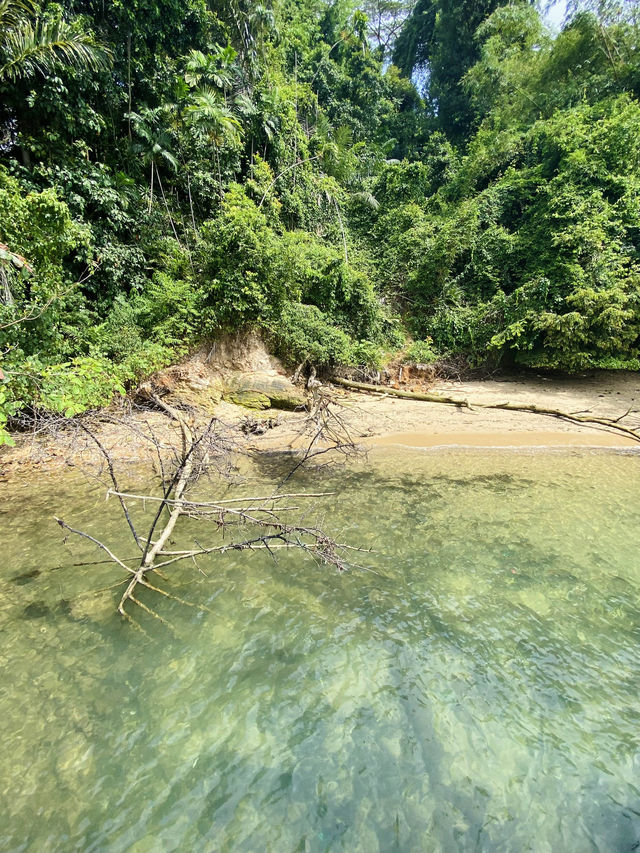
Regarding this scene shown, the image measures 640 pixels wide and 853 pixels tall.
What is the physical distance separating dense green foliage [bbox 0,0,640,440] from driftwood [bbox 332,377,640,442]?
1629 mm

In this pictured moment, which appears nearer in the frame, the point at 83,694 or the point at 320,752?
the point at 320,752

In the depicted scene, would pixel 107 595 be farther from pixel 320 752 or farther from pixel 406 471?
pixel 406 471

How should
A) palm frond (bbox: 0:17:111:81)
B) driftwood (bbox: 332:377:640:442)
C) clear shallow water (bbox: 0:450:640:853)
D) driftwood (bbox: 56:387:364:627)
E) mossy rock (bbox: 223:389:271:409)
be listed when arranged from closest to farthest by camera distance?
1. clear shallow water (bbox: 0:450:640:853)
2. driftwood (bbox: 56:387:364:627)
3. palm frond (bbox: 0:17:111:81)
4. driftwood (bbox: 332:377:640:442)
5. mossy rock (bbox: 223:389:271:409)

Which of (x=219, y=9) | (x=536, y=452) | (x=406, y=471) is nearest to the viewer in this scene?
(x=406, y=471)

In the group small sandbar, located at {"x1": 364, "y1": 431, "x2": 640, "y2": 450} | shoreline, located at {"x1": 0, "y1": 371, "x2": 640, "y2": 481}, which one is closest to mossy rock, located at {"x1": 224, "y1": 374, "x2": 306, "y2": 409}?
shoreline, located at {"x1": 0, "y1": 371, "x2": 640, "y2": 481}

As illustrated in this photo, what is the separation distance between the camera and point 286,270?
41.7 feet

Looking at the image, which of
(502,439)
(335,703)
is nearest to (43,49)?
(335,703)

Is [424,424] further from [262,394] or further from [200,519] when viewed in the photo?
→ [200,519]

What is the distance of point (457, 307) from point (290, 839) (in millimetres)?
18093

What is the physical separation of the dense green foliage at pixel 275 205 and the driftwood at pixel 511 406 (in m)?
1.63

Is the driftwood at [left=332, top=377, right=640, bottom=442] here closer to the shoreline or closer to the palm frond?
the shoreline

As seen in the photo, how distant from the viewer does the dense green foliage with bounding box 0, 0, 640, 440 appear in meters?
10.0

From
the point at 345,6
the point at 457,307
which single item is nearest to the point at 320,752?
the point at 457,307

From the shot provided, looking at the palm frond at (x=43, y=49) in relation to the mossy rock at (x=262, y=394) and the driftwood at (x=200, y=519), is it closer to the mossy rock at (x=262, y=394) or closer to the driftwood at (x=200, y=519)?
the mossy rock at (x=262, y=394)
